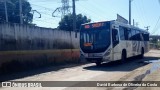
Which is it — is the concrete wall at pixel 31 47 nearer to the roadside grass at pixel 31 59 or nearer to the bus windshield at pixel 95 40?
the roadside grass at pixel 31 59

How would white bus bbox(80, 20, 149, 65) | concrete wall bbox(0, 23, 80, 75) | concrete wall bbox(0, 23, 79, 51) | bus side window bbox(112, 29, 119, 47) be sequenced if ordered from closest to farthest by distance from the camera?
concrete wall bbox(0, 23, 80, 75) < concrete wall bbox(0, 23, 79, 51) < white bus bbox(80, 20, 149, 65) < bus side window bbox(112, 29, 119, 47)

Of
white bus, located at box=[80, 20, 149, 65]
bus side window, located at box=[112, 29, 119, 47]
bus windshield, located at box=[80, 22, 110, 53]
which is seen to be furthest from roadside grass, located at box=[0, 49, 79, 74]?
bus side window, located at box=[112, 29, 119, 47]

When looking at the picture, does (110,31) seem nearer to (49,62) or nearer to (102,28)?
(102,28)

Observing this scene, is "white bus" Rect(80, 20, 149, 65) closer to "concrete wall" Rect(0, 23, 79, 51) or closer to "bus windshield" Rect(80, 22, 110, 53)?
"bus windshield" Rect(80, 22, 110, 53)

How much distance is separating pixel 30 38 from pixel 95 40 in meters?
4.43

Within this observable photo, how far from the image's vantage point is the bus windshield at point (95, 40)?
15969 millimetres

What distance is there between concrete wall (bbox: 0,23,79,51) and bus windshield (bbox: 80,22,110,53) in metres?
3.26

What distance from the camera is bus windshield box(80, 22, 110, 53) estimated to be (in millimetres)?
15969

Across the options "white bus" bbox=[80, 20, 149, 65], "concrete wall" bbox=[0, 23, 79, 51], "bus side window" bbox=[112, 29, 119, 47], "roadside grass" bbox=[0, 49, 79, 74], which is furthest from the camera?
"bus side window" bbox=[112, 29, 119, 47]

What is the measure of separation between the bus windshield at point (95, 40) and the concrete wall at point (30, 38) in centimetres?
326

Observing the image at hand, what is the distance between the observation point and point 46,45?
61.4 ft

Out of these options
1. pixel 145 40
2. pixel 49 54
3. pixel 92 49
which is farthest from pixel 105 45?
pixel 145 40

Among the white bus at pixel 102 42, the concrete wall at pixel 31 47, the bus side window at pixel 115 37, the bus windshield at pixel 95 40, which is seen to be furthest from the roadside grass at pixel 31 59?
the bus side window at pixel 115 37

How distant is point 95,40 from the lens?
16.3m
